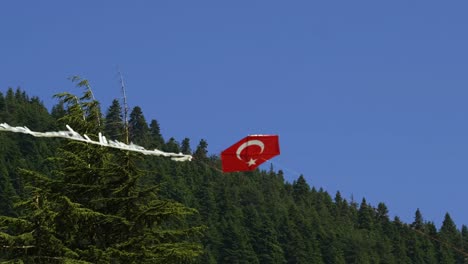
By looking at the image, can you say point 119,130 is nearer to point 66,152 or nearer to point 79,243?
Result: point 66,152

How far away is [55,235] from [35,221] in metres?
0.73

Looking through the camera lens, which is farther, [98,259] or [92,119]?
[92,119]

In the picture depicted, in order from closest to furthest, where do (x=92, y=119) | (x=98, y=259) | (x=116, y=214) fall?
1. (x=98, y=259)
2. (x=116, y=214)
3. (x=92, y=119)

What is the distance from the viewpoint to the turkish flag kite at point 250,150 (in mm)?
15110

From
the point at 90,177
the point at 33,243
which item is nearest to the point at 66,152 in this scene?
the point at 90,177

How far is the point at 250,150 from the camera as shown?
15.3 m

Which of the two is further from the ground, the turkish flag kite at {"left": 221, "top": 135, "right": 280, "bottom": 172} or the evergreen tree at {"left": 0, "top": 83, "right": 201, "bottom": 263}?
the evergreen tree at {"left": 0, "top": 83, "right": 201, "bottom": 263}

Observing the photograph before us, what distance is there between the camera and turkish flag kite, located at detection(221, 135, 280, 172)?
15110mm

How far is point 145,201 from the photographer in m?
26.5

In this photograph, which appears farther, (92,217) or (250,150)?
(92,217)

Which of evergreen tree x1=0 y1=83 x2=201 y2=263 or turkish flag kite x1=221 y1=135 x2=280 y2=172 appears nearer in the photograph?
turkish flag kite x1=221 y1=135 x2=280 y2=172

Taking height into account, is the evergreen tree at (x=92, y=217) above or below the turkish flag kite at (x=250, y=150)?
above

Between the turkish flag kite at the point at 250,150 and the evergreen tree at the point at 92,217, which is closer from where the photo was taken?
the turkish flag kite at the point at 250,150

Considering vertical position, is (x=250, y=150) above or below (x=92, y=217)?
below
